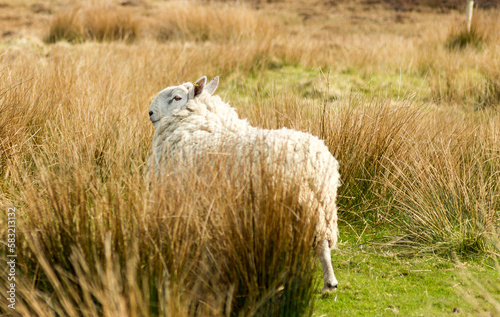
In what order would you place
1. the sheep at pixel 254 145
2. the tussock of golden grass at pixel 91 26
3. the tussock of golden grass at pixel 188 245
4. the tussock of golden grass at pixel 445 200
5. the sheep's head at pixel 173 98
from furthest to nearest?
the tussock of golden grass at pixel 91 26 < the sheep's head at pixel 173 98 < the tussock of golden grass at pixel 445 200 < the sheep at pixel 254 145 < the tussock of golden grass at pixel 188 245

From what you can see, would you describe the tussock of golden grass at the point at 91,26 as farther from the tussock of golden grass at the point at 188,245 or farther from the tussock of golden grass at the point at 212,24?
the tussock of golden grass at the point at 188,245

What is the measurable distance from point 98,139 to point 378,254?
2237 millimetres

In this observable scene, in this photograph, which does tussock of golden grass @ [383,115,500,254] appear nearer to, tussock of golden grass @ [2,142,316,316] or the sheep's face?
tussock of golden grass @ [2,142,316,316]

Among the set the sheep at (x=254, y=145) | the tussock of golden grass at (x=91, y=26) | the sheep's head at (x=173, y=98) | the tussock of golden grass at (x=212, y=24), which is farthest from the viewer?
the tussock of golden grass at (x=91, y=26)

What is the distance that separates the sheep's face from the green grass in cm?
143

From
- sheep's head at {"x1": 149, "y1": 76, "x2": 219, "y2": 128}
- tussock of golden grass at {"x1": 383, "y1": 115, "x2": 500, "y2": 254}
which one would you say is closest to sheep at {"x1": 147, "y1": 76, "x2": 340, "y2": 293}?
sheep's head at {"x1": 149, "y1": 76, "x2": 219, "y2": 128}

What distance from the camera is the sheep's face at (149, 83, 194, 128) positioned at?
3378mm

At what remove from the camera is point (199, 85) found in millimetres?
3340

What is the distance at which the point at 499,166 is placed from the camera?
3.86 m

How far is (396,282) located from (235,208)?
126 cm

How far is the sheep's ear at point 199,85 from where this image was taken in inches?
131

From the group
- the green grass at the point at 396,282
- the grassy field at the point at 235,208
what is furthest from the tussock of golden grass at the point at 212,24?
the green grass at the point at 396,282

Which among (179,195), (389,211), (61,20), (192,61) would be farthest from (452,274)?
(61,20)

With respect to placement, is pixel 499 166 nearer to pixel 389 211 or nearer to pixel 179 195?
pixel 389 211
